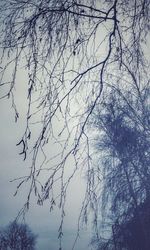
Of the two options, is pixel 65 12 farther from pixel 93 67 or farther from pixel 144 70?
pixel 144 70

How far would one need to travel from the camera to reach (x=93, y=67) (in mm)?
3617

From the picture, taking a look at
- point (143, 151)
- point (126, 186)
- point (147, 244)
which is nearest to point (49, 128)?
point (143, 151)

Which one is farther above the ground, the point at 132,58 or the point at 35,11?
the point at 35,11

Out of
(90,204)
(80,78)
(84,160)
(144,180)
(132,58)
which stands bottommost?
(90,204)

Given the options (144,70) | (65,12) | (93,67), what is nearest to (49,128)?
(93,67)

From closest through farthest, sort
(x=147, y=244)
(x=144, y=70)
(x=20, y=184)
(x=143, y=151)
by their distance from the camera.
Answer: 1. (x=20, y=184)
2. (x=144, y=70)
3. (x=143, y=151)
4. (x=147, y=244)

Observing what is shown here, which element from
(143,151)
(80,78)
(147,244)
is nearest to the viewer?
(80,78)

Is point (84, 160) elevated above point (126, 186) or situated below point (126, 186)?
below

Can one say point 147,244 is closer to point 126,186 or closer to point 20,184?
point 126,186

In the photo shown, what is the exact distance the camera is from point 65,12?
366 cm

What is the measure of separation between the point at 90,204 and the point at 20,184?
29.5 inches

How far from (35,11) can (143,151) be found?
9956 millimetres

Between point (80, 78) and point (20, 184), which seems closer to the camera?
point (20, 184)

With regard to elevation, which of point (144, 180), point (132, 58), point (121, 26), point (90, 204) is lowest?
point (90, 204)
